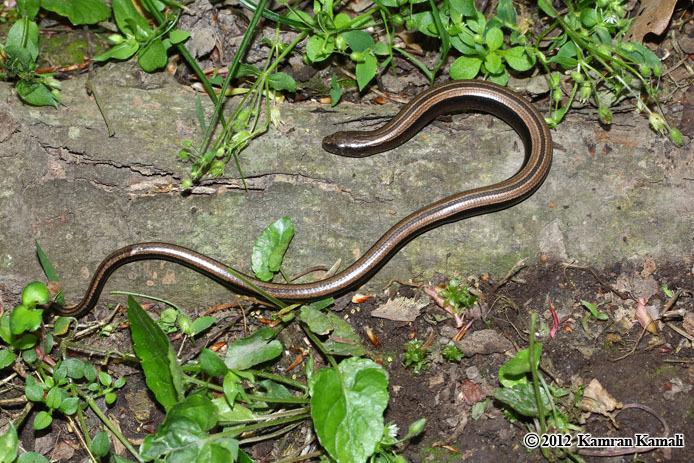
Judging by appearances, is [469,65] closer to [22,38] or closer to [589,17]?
[589,17]

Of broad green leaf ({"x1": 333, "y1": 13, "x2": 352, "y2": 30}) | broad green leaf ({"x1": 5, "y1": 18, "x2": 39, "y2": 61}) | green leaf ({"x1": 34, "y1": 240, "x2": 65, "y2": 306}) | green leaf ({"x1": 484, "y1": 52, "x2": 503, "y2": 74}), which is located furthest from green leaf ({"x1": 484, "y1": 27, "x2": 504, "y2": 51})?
green leaf ({"x1": 34, "y1": 240, "x2": 65, "y2": 306})

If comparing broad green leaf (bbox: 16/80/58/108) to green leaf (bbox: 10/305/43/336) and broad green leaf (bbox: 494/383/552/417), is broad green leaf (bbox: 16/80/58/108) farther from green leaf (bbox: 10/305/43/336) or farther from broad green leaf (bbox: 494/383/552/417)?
broad green leaf (bbox: 494/383/552/417)

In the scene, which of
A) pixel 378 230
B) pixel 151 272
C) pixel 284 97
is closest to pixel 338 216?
pixel 378 230

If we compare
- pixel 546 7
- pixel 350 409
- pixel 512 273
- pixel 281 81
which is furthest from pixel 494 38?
pixel 350 409

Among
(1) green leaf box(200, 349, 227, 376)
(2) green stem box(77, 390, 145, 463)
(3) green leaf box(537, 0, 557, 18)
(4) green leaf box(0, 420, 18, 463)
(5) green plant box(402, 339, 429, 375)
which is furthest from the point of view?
(3) green leaf box(537, 0, 557, 18)

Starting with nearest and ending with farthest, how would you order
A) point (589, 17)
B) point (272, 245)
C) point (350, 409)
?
point (350, 409)
point (272, 245)
point (589, 17)

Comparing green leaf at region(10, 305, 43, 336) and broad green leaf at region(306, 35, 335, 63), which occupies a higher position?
broad green leaf at region(306, 35, 335, 63)

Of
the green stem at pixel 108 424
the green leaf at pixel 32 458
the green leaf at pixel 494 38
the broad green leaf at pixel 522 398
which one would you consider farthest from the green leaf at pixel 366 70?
the green leaf at pixel 32 458
